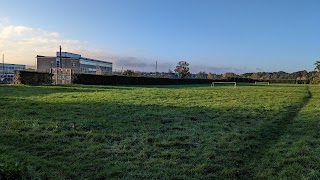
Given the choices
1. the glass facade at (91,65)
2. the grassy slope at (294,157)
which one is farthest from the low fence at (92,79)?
the grassy slope at (294,157)

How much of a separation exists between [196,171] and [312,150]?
9.67ft

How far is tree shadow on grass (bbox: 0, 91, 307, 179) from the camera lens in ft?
14.6

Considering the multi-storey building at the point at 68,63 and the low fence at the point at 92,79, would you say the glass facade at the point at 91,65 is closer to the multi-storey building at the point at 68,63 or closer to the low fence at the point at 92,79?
the multi-storey building at the point at 68,63

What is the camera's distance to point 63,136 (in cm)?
635

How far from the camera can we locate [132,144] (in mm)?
5973

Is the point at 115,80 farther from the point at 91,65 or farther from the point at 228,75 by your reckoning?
the point at 228,75

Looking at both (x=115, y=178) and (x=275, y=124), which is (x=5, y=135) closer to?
(x=115, y=178)

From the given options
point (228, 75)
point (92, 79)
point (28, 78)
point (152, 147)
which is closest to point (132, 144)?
point (152, 147)

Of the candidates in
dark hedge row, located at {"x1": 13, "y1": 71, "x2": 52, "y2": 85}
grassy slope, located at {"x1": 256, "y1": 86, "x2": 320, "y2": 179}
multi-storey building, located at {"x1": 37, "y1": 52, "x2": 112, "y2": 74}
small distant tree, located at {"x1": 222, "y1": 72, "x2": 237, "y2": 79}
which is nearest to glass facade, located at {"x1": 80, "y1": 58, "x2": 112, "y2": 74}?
multi-storey building, located at {"x1": 37, "y1": 52, "x2": 112, "y2": 74}

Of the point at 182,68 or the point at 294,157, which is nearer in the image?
the point at 294,157

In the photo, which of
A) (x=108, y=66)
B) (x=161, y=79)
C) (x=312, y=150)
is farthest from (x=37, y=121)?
(x=108, y=66)

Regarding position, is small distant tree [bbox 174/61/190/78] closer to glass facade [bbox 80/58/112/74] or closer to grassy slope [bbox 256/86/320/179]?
glass facade [bbox 80/58/112/74]

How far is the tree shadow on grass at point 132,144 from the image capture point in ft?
14.6

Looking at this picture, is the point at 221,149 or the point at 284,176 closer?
the point at 284,176
